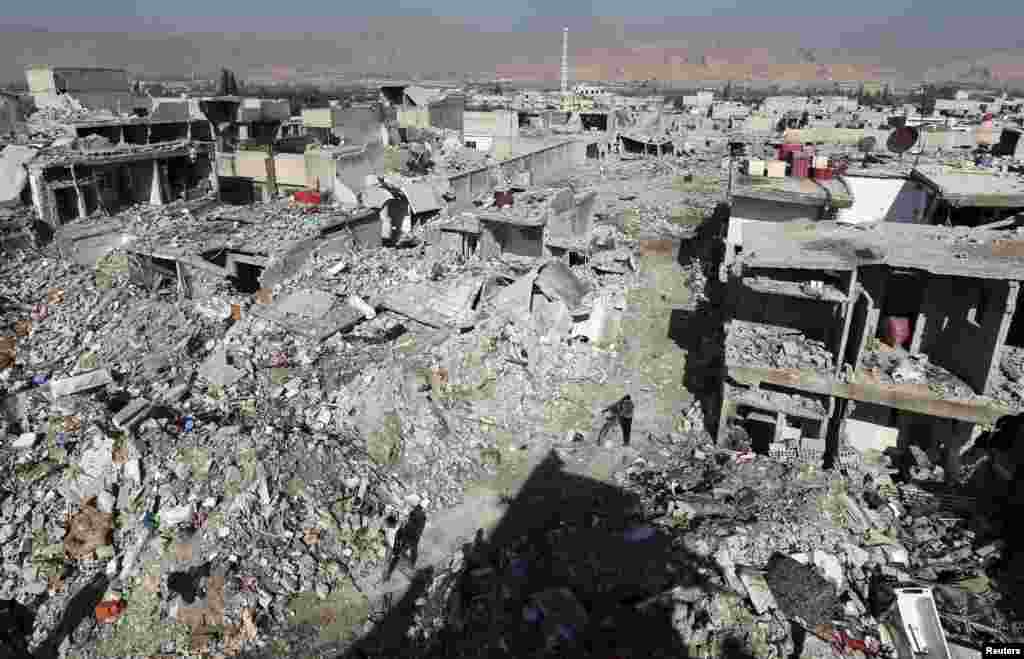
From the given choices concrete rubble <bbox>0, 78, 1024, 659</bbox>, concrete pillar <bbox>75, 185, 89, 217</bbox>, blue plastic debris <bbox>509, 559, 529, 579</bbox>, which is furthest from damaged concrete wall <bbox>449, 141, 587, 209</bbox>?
blue plastic debris <bbox>509, 559, 529, 579</bbox>

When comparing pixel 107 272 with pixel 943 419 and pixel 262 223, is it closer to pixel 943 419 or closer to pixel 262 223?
pixel 262 223

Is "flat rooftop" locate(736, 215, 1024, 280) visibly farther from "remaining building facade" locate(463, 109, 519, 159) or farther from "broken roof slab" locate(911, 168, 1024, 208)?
"remaining building facade" locate(463, 109, 519, 159)

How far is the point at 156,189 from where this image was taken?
2036 centimetres

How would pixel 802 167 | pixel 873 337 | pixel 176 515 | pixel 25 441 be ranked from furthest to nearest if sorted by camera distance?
1. pixel 802 167
2. pixel 873 337
3. pixel 25 441
4. pixel 176 515

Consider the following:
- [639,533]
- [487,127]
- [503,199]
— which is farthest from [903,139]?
[487,127]

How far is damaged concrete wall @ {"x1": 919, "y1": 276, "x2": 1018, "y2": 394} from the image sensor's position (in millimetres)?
8008

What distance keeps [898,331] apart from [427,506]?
273 inches

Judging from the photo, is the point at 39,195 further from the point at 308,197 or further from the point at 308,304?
the point at 308,304

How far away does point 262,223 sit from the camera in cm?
1588

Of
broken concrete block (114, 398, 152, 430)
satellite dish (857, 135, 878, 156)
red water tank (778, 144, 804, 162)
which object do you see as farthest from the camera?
satellite dish (857, 135, 878, 156)

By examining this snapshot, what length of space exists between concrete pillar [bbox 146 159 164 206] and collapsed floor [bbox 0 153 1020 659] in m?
8.54

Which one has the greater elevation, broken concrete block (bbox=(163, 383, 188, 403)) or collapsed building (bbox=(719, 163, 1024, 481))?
collapsed building (bbox=(719, 163, 1024, 481))

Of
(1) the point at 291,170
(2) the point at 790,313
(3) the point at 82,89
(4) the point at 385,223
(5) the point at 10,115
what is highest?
(3) the point at 82,89

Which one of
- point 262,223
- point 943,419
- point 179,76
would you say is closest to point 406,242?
point 262,223
